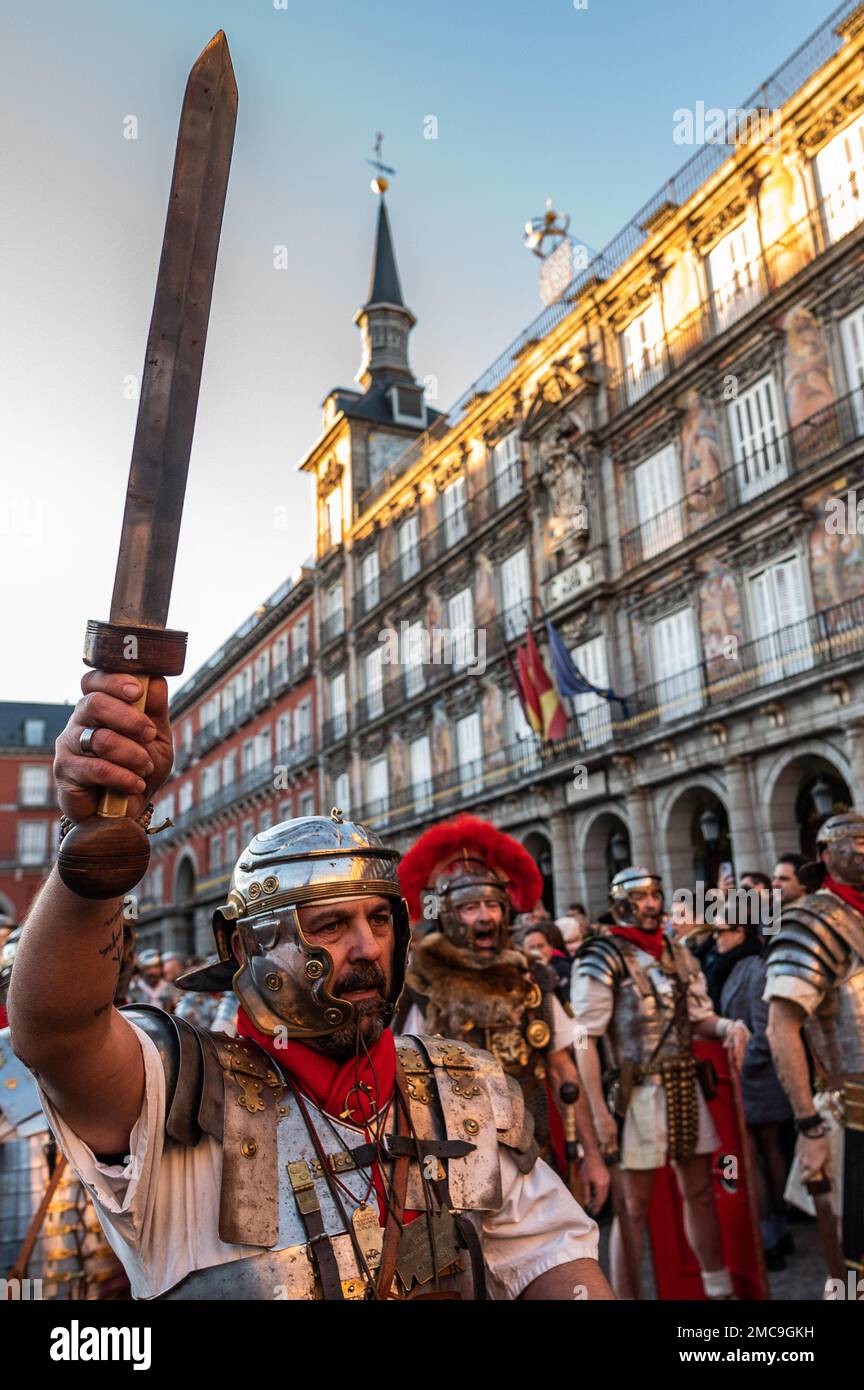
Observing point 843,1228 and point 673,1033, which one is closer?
point 843,1228

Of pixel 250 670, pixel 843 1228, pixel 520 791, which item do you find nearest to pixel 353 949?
pixel 843 1228

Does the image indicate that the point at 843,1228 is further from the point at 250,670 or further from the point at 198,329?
the point at 250,670

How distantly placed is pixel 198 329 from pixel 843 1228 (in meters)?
4.17

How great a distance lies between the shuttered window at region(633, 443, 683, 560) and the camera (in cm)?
1927

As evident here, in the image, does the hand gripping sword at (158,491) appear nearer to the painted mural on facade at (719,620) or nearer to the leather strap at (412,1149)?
the leather strap at (412,1149)

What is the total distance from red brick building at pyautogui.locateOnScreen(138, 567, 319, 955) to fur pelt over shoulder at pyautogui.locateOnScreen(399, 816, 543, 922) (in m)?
27.1

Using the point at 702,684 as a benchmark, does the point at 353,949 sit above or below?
below

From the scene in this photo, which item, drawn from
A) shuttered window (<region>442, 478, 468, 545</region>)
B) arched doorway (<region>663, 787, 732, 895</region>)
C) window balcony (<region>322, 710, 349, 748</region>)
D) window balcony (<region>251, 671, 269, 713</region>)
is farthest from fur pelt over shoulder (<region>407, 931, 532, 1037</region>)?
window balcony (<region>251, 671, 269, 713</region>)

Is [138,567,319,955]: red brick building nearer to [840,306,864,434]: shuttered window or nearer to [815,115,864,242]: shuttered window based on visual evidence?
[840,306,864,434]: shuttered window

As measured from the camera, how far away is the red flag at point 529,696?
64.4ft

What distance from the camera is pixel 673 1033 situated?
572 centimetres

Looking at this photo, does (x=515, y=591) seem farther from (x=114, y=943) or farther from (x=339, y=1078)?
(x=114, y=943)

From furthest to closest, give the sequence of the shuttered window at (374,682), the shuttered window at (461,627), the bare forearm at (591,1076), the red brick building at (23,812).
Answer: the red brick building at (23,812) → the shuttered window at (374,682) → the shuttered window at (461,627) → the bare forearm at (591,1076)

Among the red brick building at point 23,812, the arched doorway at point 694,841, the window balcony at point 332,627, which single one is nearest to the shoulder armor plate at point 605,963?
the arched doorway at point 694,841
